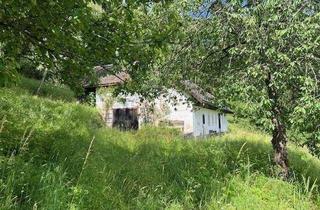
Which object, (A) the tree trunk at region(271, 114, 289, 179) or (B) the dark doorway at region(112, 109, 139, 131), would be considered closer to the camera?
(A) the tree trunk at region(271, 114, 289, 179)

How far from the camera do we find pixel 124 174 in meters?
8.07

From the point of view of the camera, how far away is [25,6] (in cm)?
585

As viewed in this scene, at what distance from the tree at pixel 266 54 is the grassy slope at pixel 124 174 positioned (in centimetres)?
116

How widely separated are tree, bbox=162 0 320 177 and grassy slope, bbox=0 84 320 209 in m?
1.16

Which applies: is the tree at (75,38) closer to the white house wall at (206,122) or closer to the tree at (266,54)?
the tree at (266,54)

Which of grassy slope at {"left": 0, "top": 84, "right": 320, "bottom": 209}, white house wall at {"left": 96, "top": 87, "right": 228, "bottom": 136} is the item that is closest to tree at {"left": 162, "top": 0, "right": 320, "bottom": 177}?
grassy slope at {"left": 0, "top": 84, "right": 320, "bottom": 209}

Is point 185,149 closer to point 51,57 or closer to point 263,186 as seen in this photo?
point 263,186

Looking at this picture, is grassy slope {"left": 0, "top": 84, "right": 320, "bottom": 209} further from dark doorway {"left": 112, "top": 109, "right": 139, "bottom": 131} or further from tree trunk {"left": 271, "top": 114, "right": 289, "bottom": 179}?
dark doorway {"left": 112, "top": 109, "right": 139, "bottom": 131}

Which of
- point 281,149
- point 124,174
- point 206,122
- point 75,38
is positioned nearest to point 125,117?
point 206,122

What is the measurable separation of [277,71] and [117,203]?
14.0 feet

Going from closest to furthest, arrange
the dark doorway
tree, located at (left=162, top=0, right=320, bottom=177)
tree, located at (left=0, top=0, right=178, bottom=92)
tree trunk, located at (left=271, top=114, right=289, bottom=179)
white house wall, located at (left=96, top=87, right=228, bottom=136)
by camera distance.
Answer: tree, located at (left=0, top=0, right=178, bottom=92)
tree, located at (left=162, top=0, right=320, bottom=177)
tree trunk, located at (left=271, top=114, right=289, bottom=179)
white house wall, located at (left=96, top=87, right=228, bottom=136)
the dark doorway

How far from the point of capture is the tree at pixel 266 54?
7590mm

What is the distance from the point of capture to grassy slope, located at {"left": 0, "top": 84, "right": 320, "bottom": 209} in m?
5.44

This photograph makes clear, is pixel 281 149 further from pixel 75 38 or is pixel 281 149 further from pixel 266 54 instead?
pixel 75 38
